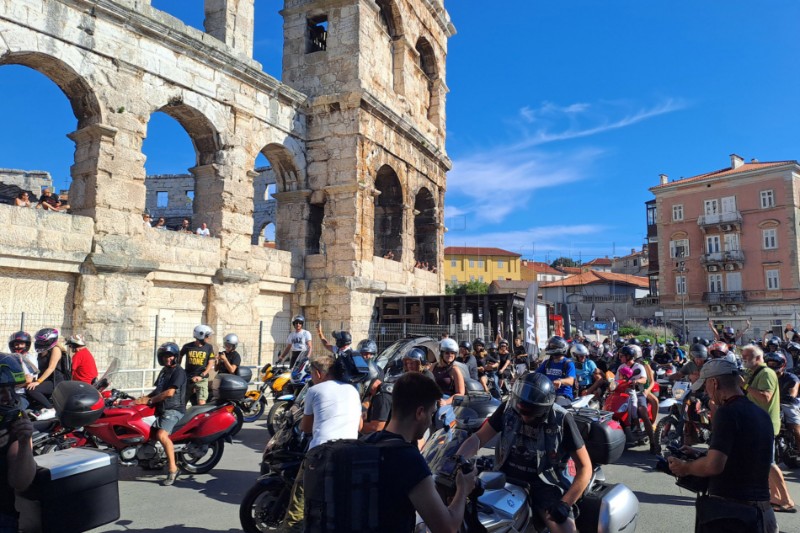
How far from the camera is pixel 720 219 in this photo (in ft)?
143

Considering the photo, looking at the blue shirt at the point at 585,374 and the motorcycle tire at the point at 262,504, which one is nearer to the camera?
the motorcycle tire at the point at 262,504

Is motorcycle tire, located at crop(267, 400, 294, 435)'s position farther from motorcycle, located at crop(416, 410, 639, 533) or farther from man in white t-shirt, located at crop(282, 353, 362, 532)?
motorcycle, located at crop(416, 410, 639, 533)

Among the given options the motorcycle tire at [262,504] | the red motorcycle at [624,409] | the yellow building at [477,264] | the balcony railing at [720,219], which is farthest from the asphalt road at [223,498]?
the yellow building at [477,264]

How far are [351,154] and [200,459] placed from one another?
11441 millimetres

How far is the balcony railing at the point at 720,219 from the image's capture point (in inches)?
1697

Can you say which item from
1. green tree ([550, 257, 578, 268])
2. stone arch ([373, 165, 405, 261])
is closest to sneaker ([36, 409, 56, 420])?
stone arch ([373, 165, 405, 261])

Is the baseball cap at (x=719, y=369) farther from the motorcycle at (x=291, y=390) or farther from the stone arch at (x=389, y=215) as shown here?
the stone arch at (x=389, y=215)

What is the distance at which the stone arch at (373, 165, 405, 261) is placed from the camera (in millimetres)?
19984

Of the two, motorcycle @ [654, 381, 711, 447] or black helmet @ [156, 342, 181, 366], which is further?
motorcycle @ [654, 381, 711, 447]

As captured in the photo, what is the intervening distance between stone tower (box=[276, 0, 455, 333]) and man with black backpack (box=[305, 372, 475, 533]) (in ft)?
46.6

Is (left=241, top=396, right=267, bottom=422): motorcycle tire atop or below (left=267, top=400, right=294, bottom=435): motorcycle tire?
below

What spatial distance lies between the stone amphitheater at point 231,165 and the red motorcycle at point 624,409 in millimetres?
9142

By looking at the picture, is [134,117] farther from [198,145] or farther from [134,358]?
[134,358]

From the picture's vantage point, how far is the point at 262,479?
4680 millimetres
